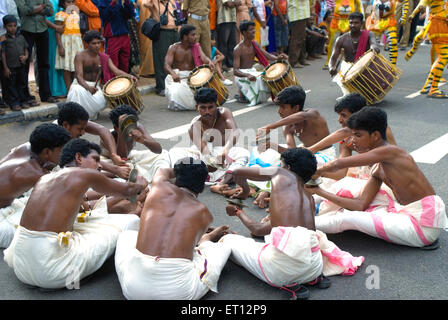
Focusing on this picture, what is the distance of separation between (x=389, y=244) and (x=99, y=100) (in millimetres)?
5608

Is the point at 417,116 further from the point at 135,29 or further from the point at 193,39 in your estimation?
the point at 135,29

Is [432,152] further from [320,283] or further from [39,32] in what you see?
[39,32]

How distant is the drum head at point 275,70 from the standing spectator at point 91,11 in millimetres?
3265

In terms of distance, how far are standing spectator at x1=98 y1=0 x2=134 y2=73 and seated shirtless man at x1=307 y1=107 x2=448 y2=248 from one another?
686 cm

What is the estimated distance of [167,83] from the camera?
941 cm

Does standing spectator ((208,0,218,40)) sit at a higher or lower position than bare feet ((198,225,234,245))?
higher

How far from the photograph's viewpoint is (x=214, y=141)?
597 cm

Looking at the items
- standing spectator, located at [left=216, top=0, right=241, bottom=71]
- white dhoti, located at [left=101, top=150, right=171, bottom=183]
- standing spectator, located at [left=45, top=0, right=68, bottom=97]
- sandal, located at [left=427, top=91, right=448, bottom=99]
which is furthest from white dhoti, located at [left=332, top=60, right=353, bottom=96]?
standing spectator, located at [left=45, top=0, right=68, bottom=97]

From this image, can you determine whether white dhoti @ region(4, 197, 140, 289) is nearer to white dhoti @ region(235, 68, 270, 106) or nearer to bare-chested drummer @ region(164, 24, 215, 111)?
bare-chested drummer @ region(164, 24, 215, 111)

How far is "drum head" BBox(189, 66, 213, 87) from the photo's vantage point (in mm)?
8672

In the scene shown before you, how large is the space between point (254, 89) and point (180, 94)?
1.40m

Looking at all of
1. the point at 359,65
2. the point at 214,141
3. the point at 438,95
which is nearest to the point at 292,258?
the point at 214,141

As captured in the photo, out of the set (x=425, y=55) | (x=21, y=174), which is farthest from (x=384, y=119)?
(x=425, y=55)

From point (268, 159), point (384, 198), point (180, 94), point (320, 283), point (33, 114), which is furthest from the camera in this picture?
point (180, 94)
